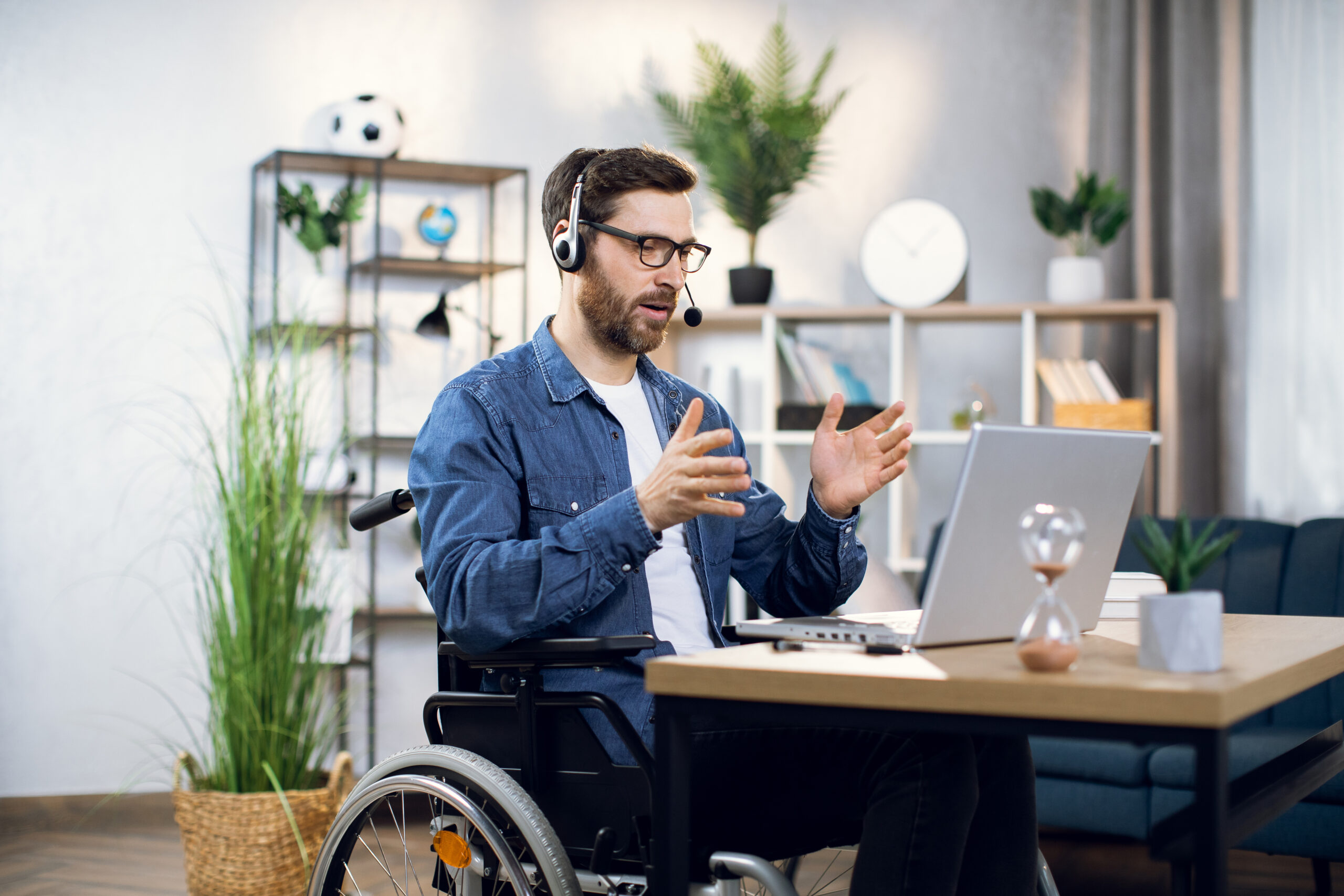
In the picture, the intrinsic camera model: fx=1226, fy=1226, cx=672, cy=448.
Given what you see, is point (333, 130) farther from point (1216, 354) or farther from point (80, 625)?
point (1216, 354)

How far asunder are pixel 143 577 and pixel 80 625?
22 centimetres

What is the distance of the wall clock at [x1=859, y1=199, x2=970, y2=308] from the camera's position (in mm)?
3697

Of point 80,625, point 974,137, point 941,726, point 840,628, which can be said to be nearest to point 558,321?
point 840,628

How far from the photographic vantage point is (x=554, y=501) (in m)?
1.57

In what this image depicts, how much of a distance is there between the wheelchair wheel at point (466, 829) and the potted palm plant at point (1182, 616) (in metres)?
0.63

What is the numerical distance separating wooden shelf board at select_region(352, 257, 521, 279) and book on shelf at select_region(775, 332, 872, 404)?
880 millimetres

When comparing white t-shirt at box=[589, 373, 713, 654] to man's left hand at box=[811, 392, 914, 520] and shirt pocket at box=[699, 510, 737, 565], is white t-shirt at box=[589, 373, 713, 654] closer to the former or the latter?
shirt pocket at box=[699, 510, 737, 565]

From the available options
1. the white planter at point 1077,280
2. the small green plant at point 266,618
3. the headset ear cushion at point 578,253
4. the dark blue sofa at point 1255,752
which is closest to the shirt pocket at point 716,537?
the headset ear cushion at point 578,253

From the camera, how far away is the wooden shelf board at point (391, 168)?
3703mm

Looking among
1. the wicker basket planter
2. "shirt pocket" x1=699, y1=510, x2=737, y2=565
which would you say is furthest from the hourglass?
the wicker basket planter

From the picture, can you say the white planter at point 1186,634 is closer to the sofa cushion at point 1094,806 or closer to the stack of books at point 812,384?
the sofa cushion at point 1094,806

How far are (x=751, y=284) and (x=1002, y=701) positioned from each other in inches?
115

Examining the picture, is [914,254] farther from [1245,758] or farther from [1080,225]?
[1245,758]

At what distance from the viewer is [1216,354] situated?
370 centimetres
